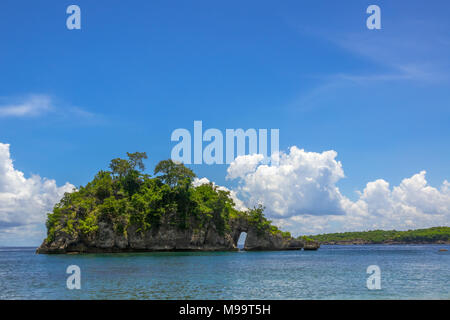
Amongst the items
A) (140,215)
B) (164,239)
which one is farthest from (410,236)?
(140,215)

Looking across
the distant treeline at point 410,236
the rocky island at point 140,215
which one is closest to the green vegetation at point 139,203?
the rocky island at point 140,215

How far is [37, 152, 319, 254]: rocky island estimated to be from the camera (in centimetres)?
6150

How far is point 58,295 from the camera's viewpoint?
19500 mm

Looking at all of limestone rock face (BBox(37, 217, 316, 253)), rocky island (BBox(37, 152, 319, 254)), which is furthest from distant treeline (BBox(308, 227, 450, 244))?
rocky island (BBox(37, 152, 319, 254))

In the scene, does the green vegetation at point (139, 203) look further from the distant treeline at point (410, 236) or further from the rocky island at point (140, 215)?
the distant treeline at point (410, 236)

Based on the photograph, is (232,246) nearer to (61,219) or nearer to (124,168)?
(124,168)

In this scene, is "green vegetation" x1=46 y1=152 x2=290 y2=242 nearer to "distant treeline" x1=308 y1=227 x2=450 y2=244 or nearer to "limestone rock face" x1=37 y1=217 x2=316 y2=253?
"limestone rock face" x1=37 y1=217 x2=316 y2=253

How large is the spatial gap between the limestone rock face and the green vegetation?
2.86 feet

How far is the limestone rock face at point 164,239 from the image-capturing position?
61094mm

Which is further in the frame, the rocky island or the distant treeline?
the distant treeline

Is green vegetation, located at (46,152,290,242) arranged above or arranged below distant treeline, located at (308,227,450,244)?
above

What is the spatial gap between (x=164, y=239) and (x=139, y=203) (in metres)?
8.51

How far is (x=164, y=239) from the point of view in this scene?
6731 centimetres
